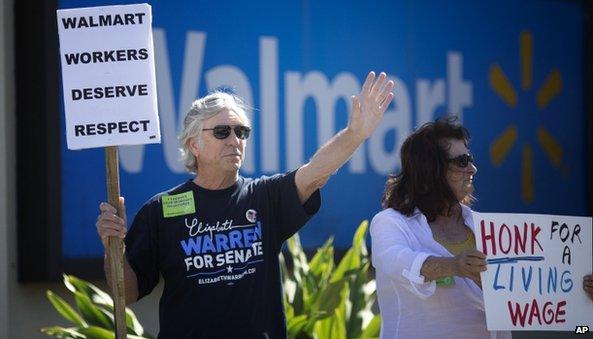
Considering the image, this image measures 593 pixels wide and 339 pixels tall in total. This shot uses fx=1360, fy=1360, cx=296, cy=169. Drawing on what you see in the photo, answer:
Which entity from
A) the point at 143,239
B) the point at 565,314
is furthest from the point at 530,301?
the point at 143,239

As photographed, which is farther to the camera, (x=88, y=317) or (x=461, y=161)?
(x=88, y=317)

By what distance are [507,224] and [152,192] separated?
3.57 meters

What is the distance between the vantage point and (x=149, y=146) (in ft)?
27.6

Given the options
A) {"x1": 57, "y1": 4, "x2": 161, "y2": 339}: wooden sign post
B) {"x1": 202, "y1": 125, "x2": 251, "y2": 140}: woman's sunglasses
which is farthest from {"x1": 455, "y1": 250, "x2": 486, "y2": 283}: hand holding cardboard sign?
{"x1": 57, "y1": 4, "x2": 161, "y2": 339}: wooden sign post

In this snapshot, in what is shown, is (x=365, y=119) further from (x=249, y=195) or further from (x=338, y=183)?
(x=338, y=183)

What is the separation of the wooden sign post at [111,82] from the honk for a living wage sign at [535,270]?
1.35 meters

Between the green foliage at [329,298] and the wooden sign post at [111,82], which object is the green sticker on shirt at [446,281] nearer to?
the wooden sign post at [111,82]

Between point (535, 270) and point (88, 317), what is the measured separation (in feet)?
9.64

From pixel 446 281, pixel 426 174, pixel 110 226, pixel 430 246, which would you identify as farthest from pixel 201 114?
pixel 446 281

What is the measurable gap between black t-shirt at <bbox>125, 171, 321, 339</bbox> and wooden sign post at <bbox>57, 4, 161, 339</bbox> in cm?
18

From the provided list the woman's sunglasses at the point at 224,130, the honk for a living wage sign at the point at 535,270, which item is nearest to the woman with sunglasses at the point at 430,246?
the honk for a living wage sign at the point at 535,270

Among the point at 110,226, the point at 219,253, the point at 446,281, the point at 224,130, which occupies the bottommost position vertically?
the point at 446,281

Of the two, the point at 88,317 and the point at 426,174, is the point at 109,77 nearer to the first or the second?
the point at 426,174

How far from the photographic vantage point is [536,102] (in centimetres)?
1012
